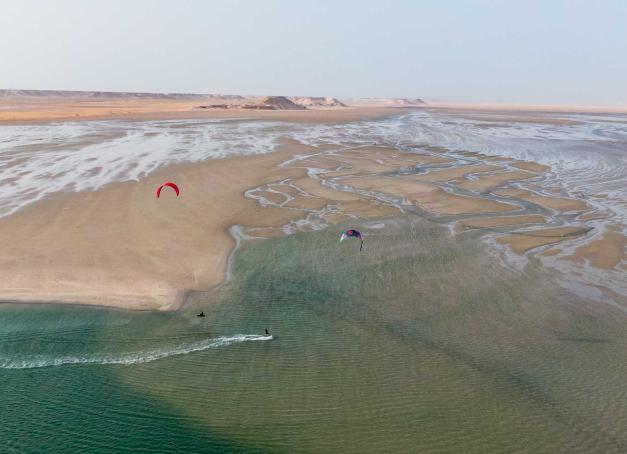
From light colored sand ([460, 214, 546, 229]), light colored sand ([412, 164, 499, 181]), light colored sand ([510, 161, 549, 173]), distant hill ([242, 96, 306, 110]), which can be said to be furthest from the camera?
distant hill ([242, 96, 306, 110])

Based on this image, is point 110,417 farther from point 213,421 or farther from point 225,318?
point 225,318

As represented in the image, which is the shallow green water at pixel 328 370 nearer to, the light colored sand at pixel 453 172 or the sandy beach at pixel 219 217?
the sandy beach at pixel 219 217

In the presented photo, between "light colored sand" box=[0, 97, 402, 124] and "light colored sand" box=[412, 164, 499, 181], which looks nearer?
"light colored sand" box=[412, 164, 499, 181]

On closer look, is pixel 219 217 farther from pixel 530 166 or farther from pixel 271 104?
pixel 271 104

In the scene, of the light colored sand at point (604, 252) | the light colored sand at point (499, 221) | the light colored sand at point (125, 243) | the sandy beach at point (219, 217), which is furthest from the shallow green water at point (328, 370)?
the light colored sand at point (499, 221)

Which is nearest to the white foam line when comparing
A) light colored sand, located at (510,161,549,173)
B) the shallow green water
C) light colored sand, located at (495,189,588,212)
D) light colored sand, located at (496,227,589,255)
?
the shallow green water

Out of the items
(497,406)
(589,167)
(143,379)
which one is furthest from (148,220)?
(589,167)

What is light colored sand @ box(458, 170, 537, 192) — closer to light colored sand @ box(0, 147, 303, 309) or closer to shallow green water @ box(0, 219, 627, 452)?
light colored sand @ box(0, 147, 303, 309)
